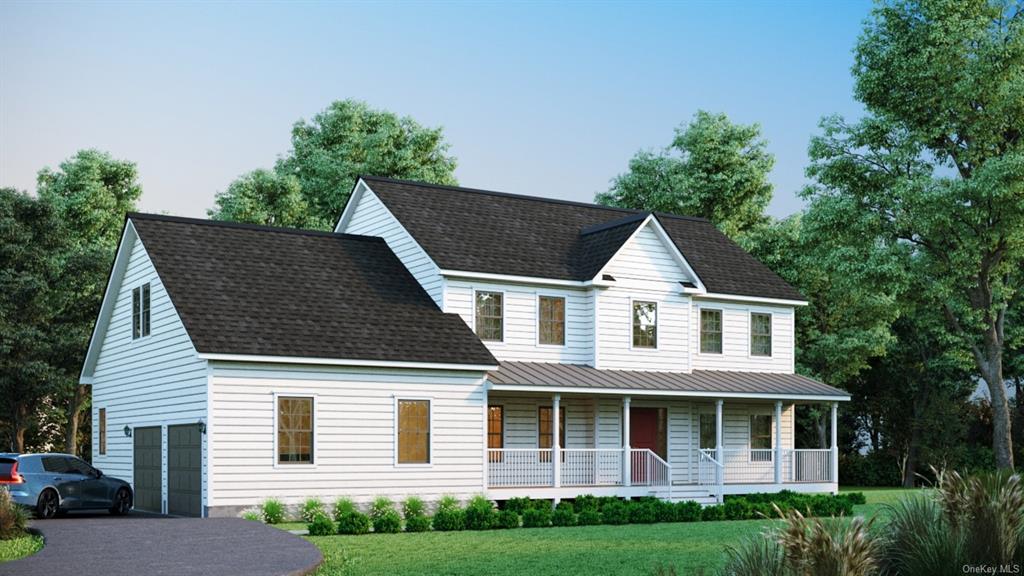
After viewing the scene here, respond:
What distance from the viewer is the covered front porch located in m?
32.0

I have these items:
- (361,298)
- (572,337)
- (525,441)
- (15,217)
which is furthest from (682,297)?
(15,217)

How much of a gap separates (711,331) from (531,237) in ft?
21.0

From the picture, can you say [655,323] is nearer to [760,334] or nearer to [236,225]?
[760,334]

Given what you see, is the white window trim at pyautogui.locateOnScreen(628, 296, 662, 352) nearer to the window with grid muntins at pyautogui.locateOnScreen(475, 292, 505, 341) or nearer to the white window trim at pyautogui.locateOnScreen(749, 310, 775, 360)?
the window with grid muntins at pyautogui.locateOnScreen(475, 292, 505, 341)

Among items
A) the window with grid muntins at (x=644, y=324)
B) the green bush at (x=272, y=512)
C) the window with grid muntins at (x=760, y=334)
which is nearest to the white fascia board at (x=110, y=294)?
the green bush at (x=272, y=512)

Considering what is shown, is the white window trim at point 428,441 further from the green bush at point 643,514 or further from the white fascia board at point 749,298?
the white fascia board at point 749,298

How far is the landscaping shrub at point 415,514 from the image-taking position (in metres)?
25.0

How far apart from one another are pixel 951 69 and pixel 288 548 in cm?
2790

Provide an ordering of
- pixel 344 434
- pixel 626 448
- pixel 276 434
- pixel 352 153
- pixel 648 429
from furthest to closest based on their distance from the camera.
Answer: pixel 352 153
pixel 648 429
pixel 626 448
pixel 344 434
pixel 276 434

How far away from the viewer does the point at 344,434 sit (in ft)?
92.9

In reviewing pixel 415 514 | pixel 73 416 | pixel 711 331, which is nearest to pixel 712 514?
pixel 415 514

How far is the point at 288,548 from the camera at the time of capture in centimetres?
1798

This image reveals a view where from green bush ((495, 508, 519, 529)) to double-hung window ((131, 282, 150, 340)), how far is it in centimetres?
1038

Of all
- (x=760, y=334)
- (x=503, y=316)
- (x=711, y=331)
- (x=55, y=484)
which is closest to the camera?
(x=55, y=484)
